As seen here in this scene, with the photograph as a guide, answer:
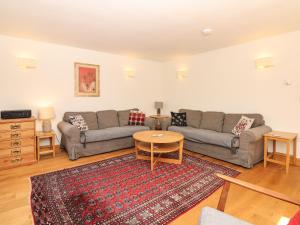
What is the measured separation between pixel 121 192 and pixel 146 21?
2.33 m

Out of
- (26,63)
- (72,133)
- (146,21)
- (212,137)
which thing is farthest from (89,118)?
(212,137)

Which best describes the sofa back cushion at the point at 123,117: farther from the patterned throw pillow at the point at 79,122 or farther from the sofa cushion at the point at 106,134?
the patterned throw pillow at the point at 79,122

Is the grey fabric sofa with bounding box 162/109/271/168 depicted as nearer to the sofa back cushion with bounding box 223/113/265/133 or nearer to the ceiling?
the sofa back cushion with bounding box 223/113/265/133

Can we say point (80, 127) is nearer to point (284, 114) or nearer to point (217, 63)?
point (217, 63)

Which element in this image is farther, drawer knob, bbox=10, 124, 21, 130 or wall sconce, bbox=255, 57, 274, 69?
wall sconce, bbox=255, 57, 274, 69

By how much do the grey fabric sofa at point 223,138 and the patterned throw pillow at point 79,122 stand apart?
1.82m

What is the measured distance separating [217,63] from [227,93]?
75 centimetres

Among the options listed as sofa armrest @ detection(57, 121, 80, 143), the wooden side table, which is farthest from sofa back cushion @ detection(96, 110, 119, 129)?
the wooden side table

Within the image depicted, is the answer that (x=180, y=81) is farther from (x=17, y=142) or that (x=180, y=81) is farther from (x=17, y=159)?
(x=17, y=159)

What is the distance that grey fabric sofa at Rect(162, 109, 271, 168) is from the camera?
2.95 m

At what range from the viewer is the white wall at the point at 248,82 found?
315 centimetres

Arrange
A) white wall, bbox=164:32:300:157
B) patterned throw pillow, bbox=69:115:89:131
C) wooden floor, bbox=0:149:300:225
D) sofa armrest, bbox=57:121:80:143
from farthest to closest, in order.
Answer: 1. patterned throw pillow, bbox=69:115:89:131
2. sofa armrest, bbox=57:121:80:143
3. white wall, bbox=164:32:300:157
4. wooden floor, bbox=0:149:300:225

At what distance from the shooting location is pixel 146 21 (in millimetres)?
2609

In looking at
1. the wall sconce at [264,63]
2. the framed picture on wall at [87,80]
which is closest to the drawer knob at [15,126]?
the framed picture on wall at [87,80]
